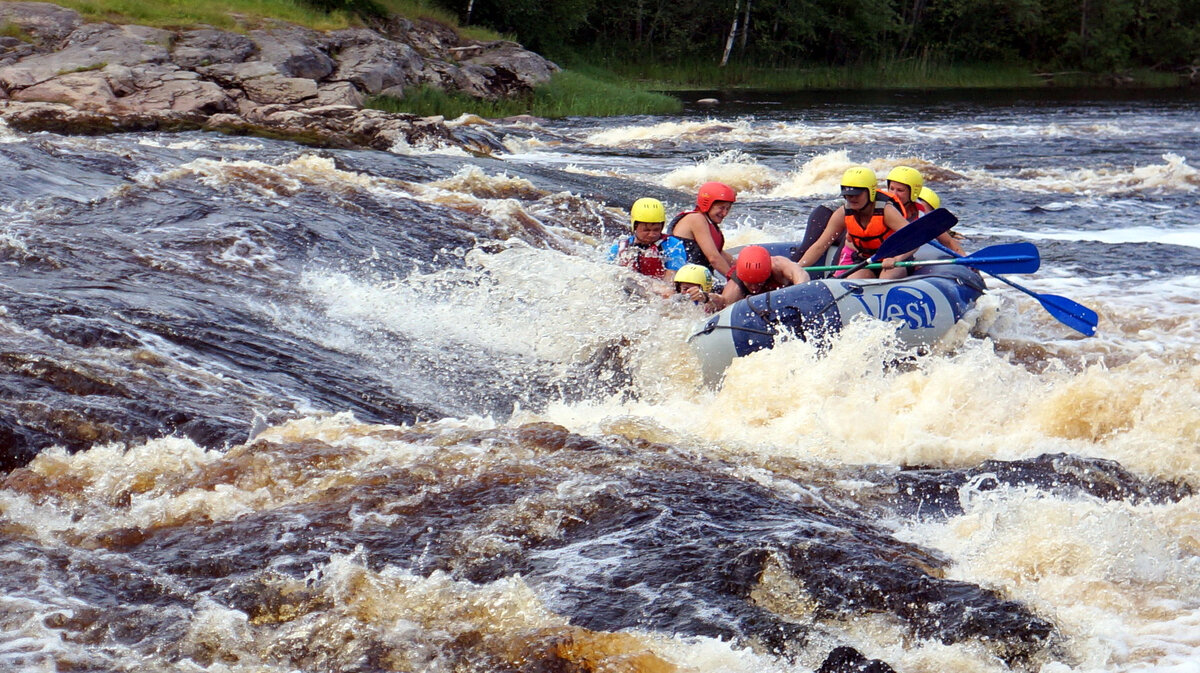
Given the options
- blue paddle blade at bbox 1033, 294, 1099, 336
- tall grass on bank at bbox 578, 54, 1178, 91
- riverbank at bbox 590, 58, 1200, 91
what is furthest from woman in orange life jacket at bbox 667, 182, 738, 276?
riverbank at bbox 590, 58, 1200, 91

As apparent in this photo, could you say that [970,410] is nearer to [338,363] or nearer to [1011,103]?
[338,363]

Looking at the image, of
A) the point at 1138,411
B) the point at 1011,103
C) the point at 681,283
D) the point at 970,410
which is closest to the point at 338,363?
the point at 681,283

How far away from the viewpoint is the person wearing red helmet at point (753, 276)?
310 inches

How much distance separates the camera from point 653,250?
8453 mm

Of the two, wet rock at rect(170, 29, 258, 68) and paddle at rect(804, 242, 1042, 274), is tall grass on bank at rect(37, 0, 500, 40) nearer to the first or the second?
wet rock at rect(170, 29, 258, 68)

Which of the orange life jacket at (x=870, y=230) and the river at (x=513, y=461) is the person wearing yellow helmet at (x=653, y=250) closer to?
the river at (x=513, y=461)

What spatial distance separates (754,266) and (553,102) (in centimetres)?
2033

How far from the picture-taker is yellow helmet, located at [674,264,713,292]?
26.3 feet

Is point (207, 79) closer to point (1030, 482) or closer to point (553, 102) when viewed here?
point (553, 102)

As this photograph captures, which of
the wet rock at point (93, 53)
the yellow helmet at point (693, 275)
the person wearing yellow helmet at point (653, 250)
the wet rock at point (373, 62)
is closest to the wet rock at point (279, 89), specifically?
the wet rock at point (93, 53)

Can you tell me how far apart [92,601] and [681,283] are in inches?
193

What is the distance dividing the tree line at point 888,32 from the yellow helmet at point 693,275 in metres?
28.1

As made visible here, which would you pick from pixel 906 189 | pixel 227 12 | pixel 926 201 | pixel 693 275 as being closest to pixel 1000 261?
pixel 906 189

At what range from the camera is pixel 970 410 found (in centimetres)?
638
